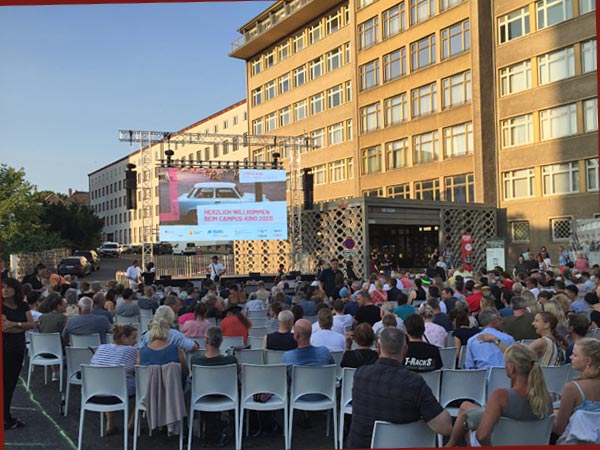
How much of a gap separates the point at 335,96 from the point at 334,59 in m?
2.56

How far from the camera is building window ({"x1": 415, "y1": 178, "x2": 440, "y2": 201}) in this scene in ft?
115

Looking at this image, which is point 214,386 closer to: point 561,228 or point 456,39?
point 561,228

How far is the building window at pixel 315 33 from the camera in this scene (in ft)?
144

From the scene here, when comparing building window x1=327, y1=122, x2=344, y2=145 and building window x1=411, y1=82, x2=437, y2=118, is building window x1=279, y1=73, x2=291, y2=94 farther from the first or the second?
building window x1=411, y1=82, x2=437, y2=118

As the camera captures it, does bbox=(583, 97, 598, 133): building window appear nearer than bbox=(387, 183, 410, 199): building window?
Yes

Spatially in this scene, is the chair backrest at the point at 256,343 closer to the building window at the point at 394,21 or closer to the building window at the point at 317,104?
the building window at the point at 394,21

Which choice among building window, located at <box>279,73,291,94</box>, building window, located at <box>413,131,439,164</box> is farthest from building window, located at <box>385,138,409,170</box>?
building window, located at <box>279,73,291,94</box>

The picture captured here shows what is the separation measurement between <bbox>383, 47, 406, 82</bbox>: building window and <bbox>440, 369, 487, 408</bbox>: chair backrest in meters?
33.4

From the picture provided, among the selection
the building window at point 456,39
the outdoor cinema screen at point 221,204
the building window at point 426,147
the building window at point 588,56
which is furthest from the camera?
the building window at point 426,147

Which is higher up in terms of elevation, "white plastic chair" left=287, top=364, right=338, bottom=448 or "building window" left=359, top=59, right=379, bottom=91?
"building window" left=359, top=59, right=379, bottom=91

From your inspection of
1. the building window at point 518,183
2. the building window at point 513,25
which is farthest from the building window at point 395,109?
the building window at point 518,183

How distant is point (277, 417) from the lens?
7262 millimetres

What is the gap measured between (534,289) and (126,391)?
878cm

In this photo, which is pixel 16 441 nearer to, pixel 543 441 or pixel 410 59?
pixel 543 441
